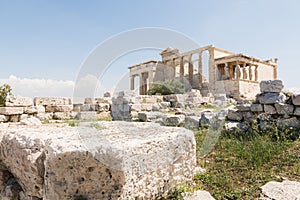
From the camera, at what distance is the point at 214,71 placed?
22234 millimetres

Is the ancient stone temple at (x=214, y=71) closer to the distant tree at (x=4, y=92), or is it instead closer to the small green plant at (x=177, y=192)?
the distant tree at (x=4, y=92)

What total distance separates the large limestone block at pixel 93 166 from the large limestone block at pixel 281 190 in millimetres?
975

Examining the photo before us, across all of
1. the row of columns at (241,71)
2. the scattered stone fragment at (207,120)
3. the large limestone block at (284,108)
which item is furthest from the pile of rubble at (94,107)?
the row of columns at (241,71)

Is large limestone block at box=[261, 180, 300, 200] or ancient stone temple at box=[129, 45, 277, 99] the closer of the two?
large limestone block at box=[261, 180, 300, 200]

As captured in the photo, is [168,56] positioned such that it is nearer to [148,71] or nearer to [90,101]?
[148,71]

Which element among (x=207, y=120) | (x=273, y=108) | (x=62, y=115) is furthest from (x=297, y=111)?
(x=62, y=115)

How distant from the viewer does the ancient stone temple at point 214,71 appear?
2017cm

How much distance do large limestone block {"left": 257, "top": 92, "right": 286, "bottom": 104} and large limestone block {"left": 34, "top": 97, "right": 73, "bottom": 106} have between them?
7992mm

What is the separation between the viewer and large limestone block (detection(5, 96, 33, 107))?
23.6 ft

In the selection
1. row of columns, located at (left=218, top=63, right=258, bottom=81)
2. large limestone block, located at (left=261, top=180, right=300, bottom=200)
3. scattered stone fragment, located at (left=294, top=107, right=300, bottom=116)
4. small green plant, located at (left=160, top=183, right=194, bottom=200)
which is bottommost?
large limestone block, located at (left=261, top=180, right=300, bottom=200)

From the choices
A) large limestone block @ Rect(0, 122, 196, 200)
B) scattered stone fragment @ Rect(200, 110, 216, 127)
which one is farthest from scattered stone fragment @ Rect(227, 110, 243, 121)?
large limestone block @ Rect(0, 122, 196, 200)

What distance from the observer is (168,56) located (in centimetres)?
2602

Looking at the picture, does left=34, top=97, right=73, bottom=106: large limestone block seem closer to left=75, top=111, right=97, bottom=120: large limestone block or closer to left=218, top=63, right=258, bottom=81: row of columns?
left=75, top=111, right=97, bottom=120: large limestone block

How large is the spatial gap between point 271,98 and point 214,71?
58.9 feet
